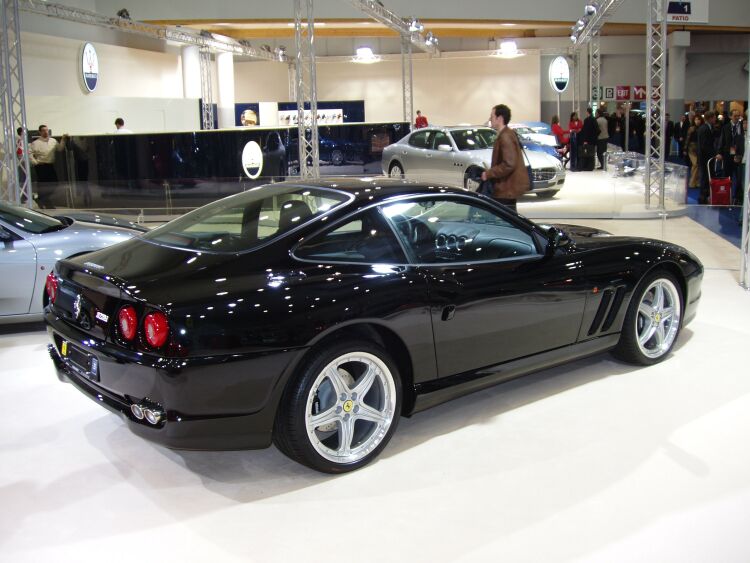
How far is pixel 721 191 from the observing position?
1303 centimetres

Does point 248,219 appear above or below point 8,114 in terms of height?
below

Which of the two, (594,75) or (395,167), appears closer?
(395,167)

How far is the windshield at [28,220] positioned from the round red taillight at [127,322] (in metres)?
3.05

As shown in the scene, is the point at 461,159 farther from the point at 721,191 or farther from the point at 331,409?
the point at 331,409

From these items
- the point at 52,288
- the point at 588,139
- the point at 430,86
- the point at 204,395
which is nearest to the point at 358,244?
the point at 204,395

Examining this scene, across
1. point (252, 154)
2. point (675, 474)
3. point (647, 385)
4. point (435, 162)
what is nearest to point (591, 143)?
point (435, 162)

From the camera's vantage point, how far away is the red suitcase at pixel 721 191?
1292cm

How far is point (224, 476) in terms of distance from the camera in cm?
360

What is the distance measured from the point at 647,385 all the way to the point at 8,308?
4461mm

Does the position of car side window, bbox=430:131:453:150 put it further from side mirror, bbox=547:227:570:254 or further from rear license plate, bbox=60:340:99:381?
rear license plate, bbox=60:340:99:381

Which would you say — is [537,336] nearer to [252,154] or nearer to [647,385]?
[647,385]

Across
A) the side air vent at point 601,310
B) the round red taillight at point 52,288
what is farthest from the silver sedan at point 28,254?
the side air vent at point 601,310

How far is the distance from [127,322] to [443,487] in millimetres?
1511

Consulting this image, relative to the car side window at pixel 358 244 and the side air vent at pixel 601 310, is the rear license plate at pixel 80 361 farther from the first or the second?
the side air vent at pixel 601 310
